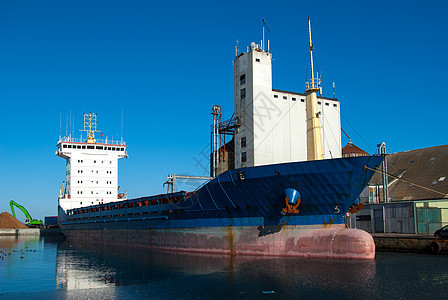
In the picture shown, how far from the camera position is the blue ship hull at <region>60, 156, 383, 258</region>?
1794 cm

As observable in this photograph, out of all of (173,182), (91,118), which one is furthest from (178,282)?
(91,118)

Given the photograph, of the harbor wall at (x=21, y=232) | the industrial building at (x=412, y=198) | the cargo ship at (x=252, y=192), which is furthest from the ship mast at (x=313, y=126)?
the harbor wall at (x=21, y=232)

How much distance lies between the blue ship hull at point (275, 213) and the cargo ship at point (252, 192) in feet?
0.16

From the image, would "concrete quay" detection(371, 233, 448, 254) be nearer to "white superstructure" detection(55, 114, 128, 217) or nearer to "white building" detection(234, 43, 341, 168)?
"white building" detection(234, 43, 341, 168)

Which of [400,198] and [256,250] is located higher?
[400,198]

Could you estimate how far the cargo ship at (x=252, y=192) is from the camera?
18188mm

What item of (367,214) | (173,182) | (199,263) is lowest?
(199,263)

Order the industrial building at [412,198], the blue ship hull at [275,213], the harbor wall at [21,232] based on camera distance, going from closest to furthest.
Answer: the blue ship hull at [275,213] → the industrial building at [412,198] → the harbor wall at [21,232]

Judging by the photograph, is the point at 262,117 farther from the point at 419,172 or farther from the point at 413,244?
the point at 413,244

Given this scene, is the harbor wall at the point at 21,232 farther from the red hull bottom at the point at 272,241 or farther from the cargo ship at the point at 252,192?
the red hull bottom at the point at 272,241

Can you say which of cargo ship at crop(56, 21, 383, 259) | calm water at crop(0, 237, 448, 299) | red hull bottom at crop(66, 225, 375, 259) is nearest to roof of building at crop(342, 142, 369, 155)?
cargo ship at crop(56, 21, 383, 259)

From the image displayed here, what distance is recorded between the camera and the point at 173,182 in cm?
3162

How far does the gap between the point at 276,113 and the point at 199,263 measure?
19750mm

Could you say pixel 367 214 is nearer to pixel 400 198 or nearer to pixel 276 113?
pixel 400 198
